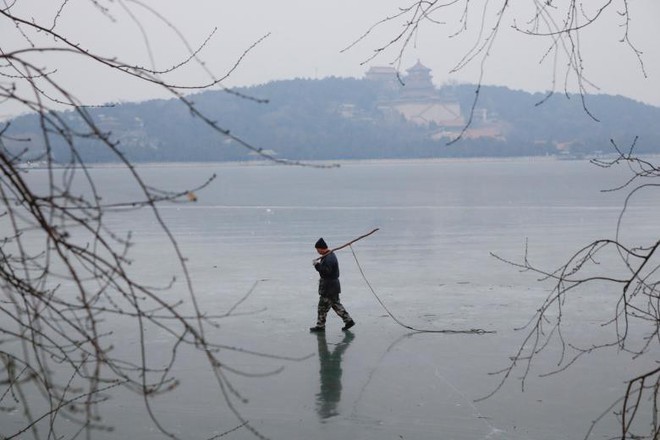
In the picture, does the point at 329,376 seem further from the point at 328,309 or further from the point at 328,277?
the point at 328,277

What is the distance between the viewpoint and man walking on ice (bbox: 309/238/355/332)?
12.7 meters

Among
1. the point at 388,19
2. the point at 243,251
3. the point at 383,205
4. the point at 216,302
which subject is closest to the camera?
the point at 388,19

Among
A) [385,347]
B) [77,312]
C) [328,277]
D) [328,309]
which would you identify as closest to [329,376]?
[385,347]

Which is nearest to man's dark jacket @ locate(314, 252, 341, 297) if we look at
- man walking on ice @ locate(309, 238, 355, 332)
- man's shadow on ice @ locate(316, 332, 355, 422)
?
man walking on ice @ locate(309, 238, 355, 332)

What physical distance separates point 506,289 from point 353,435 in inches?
338

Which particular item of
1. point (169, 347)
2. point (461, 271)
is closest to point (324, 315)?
point (169, 347)

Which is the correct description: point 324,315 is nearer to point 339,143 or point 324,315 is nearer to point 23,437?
point 23,437

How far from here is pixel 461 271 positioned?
18828mm

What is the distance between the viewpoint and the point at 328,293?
12.7 meters

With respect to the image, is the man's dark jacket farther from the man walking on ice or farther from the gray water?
the gray water

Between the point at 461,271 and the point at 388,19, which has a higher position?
the point at 388,19

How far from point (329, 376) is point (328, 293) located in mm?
2463

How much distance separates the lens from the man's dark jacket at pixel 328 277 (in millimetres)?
12719

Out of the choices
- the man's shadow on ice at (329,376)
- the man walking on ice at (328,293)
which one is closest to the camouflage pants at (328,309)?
the man walking on ice at (328,293)
